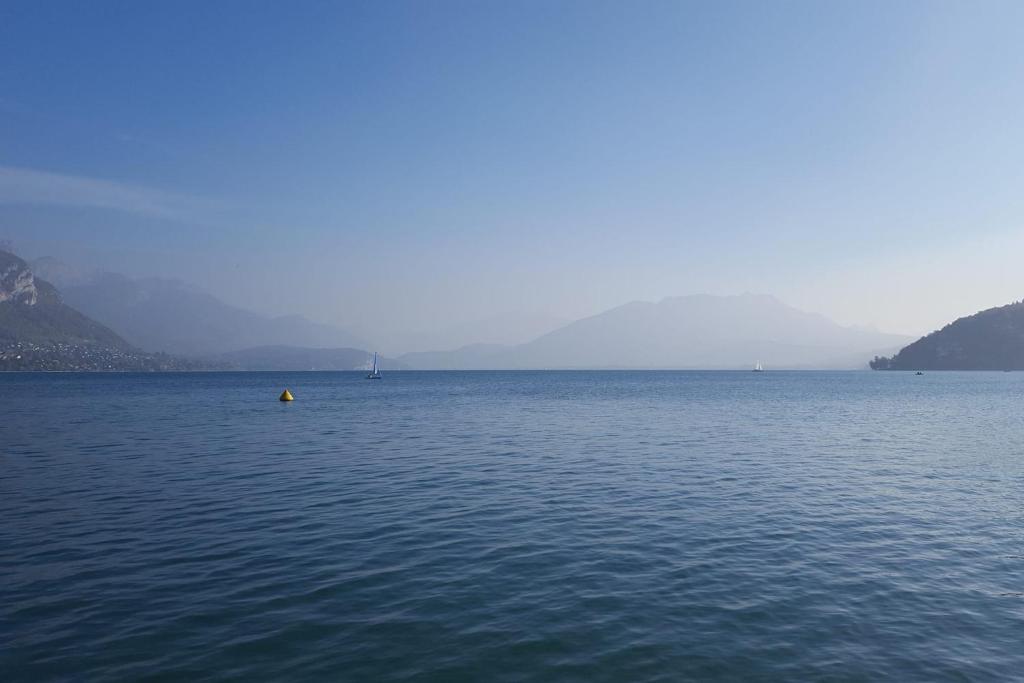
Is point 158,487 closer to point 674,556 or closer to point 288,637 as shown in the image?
point 288,637

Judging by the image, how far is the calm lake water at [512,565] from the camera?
11.7 meters

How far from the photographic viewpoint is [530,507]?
2431 centimetres

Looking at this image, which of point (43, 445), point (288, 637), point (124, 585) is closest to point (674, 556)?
point (288, 637)

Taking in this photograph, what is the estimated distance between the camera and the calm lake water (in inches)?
460

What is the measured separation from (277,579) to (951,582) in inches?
717

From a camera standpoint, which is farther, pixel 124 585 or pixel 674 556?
pixel 674 556

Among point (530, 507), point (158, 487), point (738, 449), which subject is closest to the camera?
point (530, 507)

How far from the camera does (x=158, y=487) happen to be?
2833 centimetres

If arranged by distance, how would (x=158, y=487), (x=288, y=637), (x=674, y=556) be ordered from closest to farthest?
(x=288, y=637) < (x=674, y=556) < (x=158, y=487)

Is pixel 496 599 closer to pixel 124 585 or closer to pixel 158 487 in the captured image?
pixel 124 585

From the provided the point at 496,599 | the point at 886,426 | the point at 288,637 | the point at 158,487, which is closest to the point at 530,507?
the point at 496,599

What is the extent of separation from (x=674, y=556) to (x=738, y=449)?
25672 mm

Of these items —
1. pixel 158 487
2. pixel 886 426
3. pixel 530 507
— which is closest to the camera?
pixel 530 507

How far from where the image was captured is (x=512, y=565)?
1719cm
